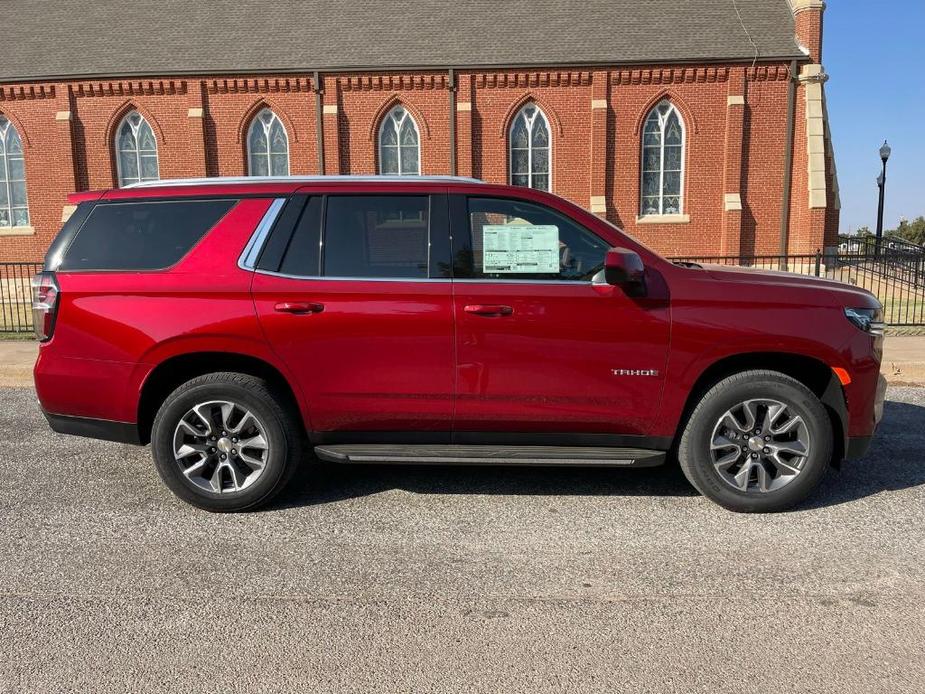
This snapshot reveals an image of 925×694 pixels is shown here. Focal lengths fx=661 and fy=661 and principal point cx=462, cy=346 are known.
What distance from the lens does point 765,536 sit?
370 centimetres

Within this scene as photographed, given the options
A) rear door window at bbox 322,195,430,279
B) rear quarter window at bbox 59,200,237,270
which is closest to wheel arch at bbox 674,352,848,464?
rear door window at bbox 322,195,430,279

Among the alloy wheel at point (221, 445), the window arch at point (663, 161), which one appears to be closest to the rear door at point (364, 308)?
the alloy wheel at point (221, 445)

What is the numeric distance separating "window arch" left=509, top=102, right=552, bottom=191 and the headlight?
17.0 metres

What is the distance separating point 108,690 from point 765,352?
12.3 feet

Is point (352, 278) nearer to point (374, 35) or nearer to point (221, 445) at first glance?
point (221, 445)

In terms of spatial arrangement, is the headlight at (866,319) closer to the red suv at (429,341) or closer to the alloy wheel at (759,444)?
the red suv at (429,341)

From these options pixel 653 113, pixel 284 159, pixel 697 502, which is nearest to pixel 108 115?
pixel 284 159

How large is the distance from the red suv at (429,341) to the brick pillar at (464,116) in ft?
55.4

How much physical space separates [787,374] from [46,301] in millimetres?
4646

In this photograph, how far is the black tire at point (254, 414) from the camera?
4.04m

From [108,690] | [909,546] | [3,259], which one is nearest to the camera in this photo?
[108,690]

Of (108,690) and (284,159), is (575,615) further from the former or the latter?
(284,159)

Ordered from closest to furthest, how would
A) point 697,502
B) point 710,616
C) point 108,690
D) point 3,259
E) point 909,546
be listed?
point 108,690
point 710,616
point 909,546
point 697,502
point 3,259

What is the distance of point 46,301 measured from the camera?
4113 millimetres
